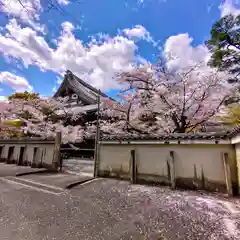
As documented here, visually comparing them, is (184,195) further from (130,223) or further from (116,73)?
(116,73)

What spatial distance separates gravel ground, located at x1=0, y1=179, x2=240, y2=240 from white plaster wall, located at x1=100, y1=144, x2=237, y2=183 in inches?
30.7

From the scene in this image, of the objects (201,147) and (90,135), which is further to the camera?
(90,135)

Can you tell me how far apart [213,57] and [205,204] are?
7014mm

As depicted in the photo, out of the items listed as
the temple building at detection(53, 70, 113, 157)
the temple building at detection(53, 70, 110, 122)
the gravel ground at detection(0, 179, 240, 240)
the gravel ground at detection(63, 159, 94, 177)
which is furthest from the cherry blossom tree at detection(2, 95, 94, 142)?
the gravel ground at detection(0, 179, 240, 240)

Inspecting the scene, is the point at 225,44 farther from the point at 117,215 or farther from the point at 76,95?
the point at 76,95

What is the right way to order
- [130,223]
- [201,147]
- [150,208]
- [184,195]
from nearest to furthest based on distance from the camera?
[130,223] < [150,208] < [184,195] < [201,147]

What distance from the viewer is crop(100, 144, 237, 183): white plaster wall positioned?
4.87m

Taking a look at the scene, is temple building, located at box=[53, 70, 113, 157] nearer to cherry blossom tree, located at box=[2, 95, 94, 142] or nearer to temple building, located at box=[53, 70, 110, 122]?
temple building, located at box=[53, 70, 110, 122]

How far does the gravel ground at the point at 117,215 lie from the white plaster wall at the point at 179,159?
2.56ft

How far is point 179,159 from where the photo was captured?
5402 millimetres

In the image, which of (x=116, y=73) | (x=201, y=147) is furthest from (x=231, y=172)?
(x=116, y=73)

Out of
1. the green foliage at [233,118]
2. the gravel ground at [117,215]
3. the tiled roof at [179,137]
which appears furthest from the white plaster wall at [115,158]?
the green foliage at [233,118]

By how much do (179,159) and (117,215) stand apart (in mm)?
3132

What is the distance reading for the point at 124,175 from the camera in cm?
640
